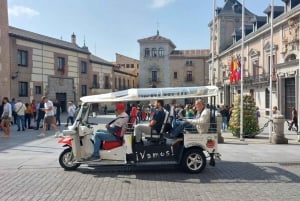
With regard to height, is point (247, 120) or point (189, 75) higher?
point (189, 75)

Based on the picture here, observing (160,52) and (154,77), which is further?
(154,77)

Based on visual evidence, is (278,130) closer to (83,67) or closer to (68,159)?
(68,159)

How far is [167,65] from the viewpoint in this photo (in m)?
70.9

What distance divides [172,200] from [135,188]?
1088mm

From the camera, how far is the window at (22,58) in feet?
99.3

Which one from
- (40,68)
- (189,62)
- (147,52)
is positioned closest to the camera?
(40,68)

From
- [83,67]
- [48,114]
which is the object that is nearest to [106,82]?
[83,67]

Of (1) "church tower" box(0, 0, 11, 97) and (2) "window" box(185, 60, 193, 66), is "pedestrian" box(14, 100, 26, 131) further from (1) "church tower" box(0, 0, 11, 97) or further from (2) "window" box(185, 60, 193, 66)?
(2) "window" box(185, 60, 193, 66)

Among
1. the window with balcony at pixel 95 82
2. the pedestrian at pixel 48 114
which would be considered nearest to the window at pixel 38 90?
the window with balcony at pixel 95 82

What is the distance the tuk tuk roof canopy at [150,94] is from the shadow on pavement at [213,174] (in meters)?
1.86

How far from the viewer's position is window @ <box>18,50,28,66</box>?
30264 mm

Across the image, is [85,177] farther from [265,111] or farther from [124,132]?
[265,111]

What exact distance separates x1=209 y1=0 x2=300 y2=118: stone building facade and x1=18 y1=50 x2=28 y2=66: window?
57.6 feet

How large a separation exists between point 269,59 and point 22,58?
24.1 m
